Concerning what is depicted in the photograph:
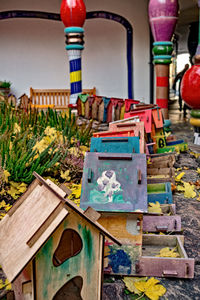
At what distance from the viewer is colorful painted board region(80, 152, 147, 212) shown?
1450 mm

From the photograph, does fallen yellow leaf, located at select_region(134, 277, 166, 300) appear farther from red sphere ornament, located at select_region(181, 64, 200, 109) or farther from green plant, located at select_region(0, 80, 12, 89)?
green plant, located at select_region(0, 80, 12, 89)

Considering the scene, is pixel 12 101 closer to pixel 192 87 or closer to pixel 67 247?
pixel 192 87

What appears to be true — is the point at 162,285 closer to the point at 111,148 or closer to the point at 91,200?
the point at 91,200

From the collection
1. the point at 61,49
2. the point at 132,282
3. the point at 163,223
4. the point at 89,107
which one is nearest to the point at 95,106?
the point at 89,107

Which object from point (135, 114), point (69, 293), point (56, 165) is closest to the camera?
point (69, 293)

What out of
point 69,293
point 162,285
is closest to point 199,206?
point 162,285

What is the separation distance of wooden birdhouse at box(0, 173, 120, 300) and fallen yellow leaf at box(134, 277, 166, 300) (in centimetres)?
28

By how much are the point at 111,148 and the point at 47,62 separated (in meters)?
6.05

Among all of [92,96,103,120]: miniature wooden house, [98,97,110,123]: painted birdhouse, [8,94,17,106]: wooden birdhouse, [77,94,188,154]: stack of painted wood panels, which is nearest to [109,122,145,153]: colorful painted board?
[77,94,188,154]: stack of painted wood panels

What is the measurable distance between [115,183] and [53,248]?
1.70 ft

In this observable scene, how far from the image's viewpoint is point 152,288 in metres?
1.41

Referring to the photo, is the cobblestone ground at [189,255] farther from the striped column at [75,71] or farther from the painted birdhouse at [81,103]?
the striped column at [75,71]

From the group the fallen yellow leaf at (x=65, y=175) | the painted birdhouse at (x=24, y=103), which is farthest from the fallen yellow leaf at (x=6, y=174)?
the painted birdhouse at (x=24, y=103)

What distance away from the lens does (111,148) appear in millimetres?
1931
